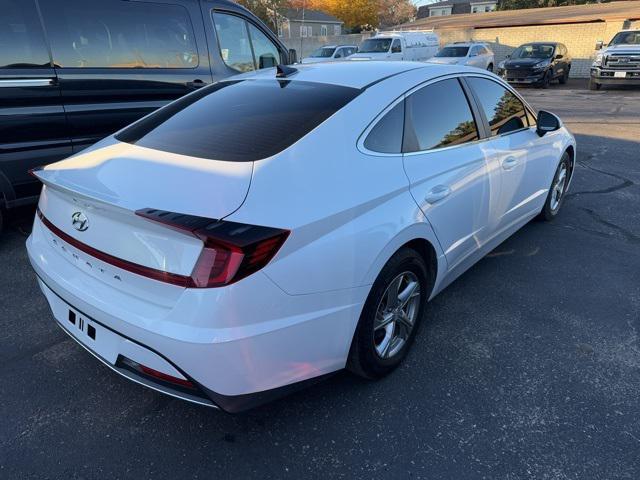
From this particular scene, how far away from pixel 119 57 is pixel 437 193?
3610 mm

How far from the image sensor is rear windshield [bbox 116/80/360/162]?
7.78ft

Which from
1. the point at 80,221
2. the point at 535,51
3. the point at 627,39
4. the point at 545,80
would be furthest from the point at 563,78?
the point at 80,221

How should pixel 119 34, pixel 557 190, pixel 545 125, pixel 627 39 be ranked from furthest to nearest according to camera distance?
pixel 627 39
pixel 557 190
pixel 119 34
pixel 545 125

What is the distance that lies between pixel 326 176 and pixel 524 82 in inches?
820

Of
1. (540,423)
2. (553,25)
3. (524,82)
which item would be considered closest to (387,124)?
(540,423)

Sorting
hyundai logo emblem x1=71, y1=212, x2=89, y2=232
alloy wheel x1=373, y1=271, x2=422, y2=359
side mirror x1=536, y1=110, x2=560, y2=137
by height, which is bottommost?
alloy wheel x1=373, y1=271, x2=422, y2=359

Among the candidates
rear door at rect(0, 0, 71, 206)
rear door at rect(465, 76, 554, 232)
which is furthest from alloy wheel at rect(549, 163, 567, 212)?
rear door at rect(0, 0, 71, 206)

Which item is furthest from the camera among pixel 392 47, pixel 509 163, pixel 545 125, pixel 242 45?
pixel 392 47

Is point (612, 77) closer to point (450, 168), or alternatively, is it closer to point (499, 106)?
point (499, 106)

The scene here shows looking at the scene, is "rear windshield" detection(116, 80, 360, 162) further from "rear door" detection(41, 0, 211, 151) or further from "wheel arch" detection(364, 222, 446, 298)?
"rear door" detection(41, 0, 211, 151)

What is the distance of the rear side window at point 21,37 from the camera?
155 inches

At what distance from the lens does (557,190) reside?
16.8 ft

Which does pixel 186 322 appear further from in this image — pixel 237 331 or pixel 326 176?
pixel 326 176

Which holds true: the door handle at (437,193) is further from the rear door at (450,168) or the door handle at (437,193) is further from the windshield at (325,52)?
the windshield at (325,52)
